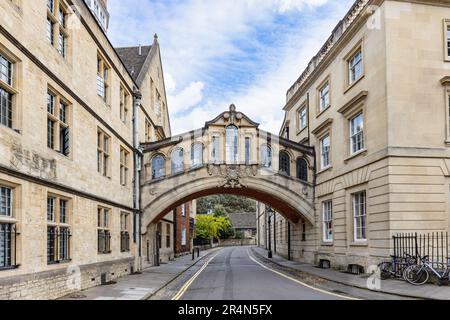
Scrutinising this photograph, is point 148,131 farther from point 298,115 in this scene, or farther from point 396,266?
point 396,266

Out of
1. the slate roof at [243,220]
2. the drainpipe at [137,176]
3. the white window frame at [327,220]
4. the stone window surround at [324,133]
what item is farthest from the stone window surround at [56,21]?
the slate roof at [243,220]

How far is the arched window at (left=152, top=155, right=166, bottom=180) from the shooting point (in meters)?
27.9

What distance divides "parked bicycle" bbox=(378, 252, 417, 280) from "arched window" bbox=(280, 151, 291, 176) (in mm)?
10926

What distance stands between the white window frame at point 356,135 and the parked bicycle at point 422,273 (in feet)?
21.2

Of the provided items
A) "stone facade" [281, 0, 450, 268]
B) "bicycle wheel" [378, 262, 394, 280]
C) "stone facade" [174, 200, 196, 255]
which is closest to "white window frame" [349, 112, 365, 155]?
"stone facade" [281, 0, 450, 268]

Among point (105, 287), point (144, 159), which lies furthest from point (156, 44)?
point (105, 287)

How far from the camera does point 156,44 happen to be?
107 feet

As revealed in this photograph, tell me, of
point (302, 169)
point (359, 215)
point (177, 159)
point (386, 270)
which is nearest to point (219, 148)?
point (177, 159)

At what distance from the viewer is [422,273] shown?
53.9 ft

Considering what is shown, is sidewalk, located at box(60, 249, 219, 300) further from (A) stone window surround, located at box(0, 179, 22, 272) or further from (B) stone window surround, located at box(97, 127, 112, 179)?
(B) stone window surround, located at box(97, 127, 112, 179)

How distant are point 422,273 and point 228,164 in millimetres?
13713

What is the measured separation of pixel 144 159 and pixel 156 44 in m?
9.07

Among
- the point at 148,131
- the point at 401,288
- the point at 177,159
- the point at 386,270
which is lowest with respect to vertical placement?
the point at 401,288

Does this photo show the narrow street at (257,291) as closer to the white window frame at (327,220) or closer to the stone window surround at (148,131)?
the white window frame at (327,220)
